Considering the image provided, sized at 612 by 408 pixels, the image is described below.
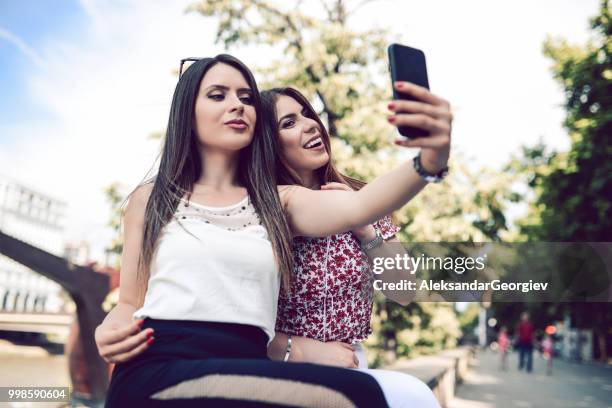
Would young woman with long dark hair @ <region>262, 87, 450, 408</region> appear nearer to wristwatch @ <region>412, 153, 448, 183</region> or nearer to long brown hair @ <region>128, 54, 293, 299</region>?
long brown hair @ <region>128, 54, 293, 299</region>

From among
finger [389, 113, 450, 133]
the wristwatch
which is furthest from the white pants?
finger [389, 113, 450, 133]

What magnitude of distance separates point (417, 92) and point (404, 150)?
886 cm

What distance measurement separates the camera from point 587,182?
13656 mm

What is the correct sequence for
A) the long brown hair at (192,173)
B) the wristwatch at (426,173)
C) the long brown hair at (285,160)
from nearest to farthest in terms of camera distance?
the wristwatch at (426,173)
the long brown hair at (192,173)
the long brown hair at (285,160)

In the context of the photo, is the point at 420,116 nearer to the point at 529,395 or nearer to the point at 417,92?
the point at 417,92

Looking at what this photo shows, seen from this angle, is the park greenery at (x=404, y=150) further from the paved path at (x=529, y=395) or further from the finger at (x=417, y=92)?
the finger at (x=417, y=92)

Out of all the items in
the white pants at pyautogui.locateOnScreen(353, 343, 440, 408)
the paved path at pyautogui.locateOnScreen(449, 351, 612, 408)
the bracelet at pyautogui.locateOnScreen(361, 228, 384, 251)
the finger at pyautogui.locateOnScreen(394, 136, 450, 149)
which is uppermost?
the finger at pyautogui.locateOnScreen(394, 136, 450, 149)

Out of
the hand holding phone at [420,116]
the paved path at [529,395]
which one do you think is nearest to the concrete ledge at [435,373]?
the paved path at [529,395]

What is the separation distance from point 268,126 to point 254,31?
10.3m

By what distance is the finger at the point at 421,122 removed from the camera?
1.29 metres

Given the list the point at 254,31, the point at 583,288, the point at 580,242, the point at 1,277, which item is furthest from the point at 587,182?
the point at 1,277

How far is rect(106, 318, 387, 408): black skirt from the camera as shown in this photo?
4.04ft

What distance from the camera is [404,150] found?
1002cm

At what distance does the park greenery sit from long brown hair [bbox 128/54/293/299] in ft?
24.8
